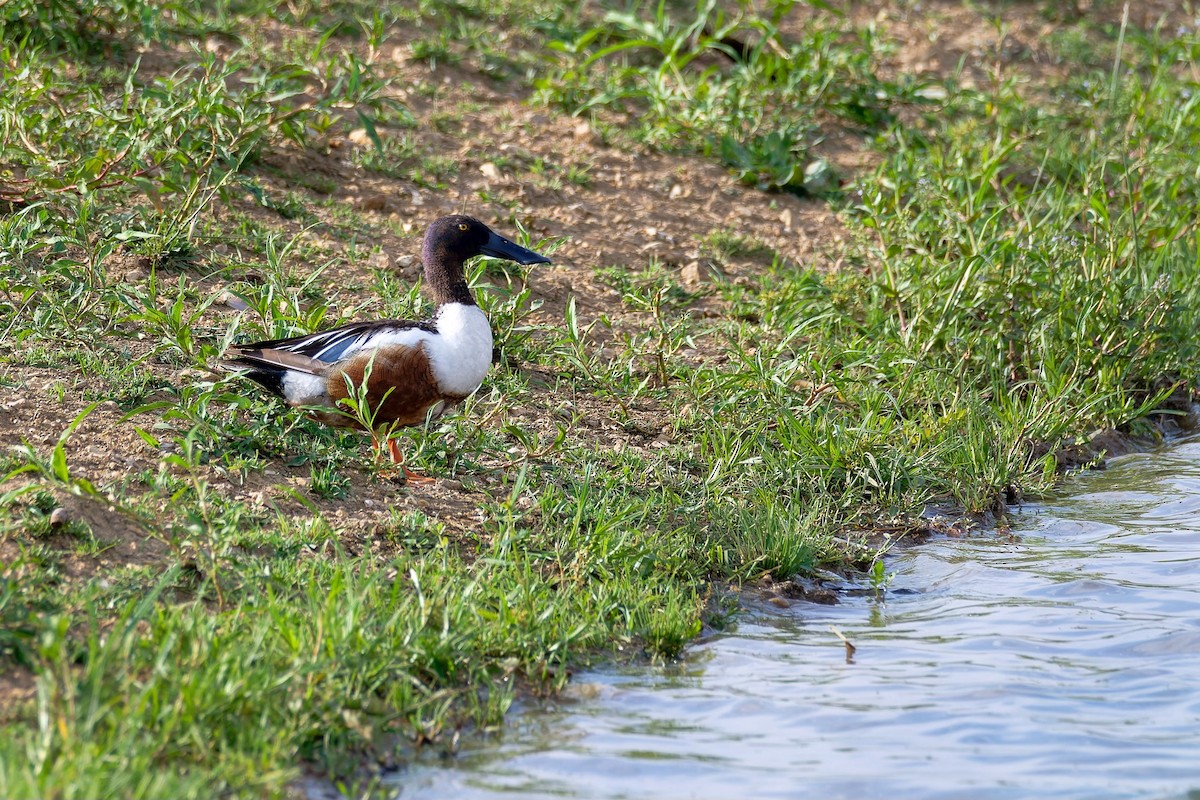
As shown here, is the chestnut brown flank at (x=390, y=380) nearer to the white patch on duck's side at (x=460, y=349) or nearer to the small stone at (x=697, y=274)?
the white patch on duck's side at (x=460, y=349)

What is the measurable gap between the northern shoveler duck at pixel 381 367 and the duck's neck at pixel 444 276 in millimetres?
232

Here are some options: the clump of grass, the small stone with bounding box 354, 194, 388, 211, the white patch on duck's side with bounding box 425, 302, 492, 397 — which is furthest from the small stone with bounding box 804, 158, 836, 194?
the white patch on duck's side with bounding box 425, 302, 492, 397

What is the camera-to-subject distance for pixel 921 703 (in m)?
3.97

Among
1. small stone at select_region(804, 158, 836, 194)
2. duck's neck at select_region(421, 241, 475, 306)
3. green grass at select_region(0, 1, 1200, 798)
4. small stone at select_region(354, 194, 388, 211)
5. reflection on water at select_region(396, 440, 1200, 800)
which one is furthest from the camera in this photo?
small stone at select_region(804, 158, 836, 194)

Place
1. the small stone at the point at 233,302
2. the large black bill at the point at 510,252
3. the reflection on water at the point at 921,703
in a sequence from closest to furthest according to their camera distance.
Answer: the reflection on water at the point at 921,703
the large black bill at the point at 510,252
the small stone at the point at 233,302

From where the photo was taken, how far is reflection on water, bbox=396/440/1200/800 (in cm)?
352

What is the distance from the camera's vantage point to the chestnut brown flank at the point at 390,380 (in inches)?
200

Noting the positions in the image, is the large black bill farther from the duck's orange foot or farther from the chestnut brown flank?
the duck's orange foot

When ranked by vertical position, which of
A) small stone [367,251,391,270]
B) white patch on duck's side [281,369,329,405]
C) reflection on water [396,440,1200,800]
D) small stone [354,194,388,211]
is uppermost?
small stone [354,194,388,211]

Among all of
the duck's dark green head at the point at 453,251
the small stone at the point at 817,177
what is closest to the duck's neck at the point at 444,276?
the duck's dark green head at the point at 453,251

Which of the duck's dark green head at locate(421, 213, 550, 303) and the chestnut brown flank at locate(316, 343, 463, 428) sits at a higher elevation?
the duck's dark green head at locate(421, 213, 550, 303)

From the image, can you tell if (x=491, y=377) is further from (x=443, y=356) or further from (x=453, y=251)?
(x=443, y=356)

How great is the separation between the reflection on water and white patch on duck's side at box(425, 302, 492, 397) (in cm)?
144

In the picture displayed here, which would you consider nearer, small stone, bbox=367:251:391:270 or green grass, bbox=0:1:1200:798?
green grass, bbox=0:1:1200:798
